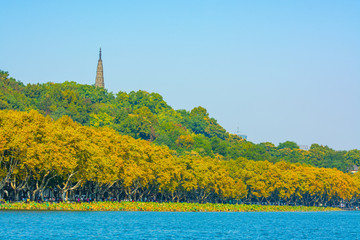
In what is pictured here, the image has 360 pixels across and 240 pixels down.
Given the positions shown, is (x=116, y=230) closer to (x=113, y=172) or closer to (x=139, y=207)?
(x=113, y=172)

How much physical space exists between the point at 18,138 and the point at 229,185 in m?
76.1

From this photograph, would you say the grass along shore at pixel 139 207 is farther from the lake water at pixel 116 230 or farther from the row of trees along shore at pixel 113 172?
the lake water at pixel 116 230

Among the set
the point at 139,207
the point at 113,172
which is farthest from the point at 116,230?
the point at 139,207

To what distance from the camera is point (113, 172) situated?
107438 mm

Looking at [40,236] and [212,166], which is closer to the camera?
[40,236]

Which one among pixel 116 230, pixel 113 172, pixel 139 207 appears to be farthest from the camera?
pixel 139 207

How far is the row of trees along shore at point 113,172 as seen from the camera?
88500mm


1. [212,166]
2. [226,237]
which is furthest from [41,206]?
[212,166]

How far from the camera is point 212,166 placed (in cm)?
14738

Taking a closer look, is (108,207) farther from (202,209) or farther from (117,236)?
(117,236)

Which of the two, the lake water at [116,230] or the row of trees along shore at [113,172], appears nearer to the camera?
the lake water at [116,230]

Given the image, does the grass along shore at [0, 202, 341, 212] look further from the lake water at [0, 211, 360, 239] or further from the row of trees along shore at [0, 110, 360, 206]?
the lake water at [0, 211, 360, 239]

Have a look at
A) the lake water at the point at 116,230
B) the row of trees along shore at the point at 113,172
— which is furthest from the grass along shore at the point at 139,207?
the lake water at the point at 116,230

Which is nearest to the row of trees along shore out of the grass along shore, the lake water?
the grass along shore
